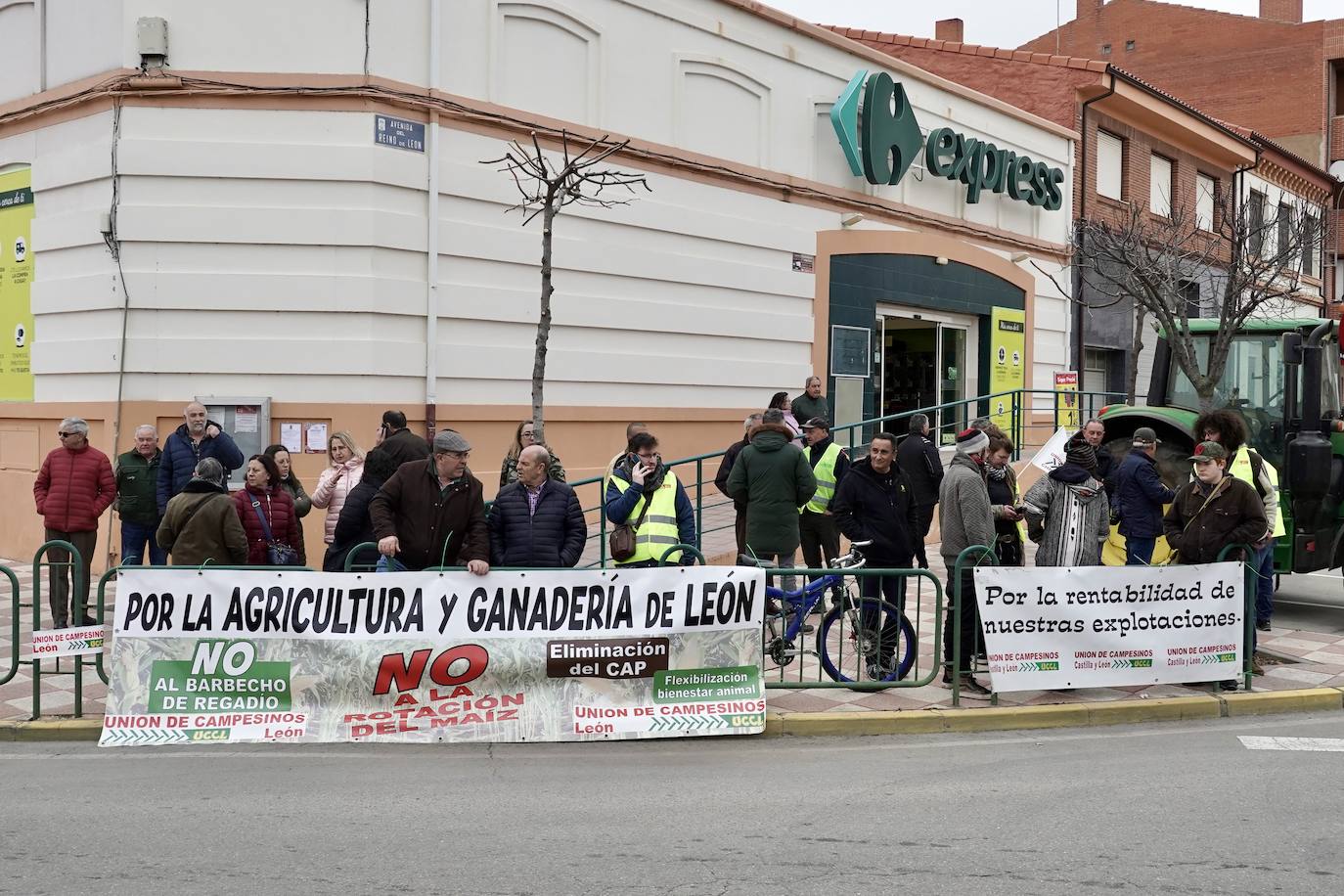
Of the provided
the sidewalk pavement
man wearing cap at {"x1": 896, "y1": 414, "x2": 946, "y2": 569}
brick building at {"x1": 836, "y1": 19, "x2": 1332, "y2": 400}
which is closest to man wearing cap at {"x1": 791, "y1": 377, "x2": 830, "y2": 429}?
man wearing cap at {"x1": 896, "y1": 414, "x2": 946, "y2": 569}

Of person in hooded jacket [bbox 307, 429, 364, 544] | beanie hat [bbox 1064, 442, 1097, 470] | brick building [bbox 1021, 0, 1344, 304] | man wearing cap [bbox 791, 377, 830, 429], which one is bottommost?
person in hooded jacket [bbox 307, 429, 364, 544]

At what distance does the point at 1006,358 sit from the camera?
21.0 metres

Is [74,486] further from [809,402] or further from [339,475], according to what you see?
[809,402]

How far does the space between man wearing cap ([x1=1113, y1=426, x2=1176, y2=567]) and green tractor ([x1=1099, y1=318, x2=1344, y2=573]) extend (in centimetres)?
20

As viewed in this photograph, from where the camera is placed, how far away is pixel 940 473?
951 centimetres

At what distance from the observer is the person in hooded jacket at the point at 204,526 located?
25.8ft

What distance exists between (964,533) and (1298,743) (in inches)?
91.3

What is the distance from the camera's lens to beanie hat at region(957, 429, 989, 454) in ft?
27.2

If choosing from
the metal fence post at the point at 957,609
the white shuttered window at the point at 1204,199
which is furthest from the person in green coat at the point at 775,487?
the white shuttered window at the point at 1204,199

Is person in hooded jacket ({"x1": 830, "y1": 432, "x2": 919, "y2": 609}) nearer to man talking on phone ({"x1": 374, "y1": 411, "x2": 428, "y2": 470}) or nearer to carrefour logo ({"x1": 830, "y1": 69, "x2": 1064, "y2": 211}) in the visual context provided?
man talking on phone ({"x1": 374, "y1": 411, "x2": 428, "y2": 470})

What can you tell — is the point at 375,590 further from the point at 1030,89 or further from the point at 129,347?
the point at 1030,89

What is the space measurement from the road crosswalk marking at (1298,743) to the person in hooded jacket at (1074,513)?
173 centimetres

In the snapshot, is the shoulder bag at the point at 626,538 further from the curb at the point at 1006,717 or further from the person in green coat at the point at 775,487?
the curb at the point at 1006,717

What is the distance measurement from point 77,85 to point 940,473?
32.1 ft
